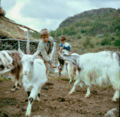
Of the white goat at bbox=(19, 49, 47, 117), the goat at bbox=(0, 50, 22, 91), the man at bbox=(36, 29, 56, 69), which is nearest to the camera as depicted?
the white goat at bbox=(19, 49, 47, 117)

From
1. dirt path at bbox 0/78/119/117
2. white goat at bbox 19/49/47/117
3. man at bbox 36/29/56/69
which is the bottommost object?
dirt path at bbox 0/78/119/117

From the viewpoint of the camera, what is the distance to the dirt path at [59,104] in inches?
169

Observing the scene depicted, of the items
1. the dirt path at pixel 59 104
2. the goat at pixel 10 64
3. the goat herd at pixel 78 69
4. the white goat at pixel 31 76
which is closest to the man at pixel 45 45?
the goat herd at pixel 78 69

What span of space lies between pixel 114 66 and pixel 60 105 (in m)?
1.81

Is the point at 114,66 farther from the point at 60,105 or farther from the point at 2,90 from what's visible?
the point at 2,90

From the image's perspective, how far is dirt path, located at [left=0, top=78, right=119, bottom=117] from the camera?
4.30m

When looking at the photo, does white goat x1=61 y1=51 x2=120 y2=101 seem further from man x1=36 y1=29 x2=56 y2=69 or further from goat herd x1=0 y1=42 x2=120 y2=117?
man x1=36 y1=29 x2=56 y2=69

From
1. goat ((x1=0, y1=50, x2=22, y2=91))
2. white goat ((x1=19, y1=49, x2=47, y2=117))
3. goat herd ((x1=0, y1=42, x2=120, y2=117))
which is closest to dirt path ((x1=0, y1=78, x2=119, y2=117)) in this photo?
goat herd ((x1=0, y1=42, x2=120, y2=117))

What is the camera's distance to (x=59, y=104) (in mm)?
4945

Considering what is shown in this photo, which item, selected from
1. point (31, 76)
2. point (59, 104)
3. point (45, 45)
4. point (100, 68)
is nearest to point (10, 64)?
point (45, 45)

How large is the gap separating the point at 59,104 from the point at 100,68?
1643mm

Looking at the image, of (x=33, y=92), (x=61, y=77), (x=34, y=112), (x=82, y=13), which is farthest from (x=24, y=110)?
(x=82, y=13)

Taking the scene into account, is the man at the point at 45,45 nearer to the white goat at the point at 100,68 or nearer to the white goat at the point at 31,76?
the white goat at the point at 31,76

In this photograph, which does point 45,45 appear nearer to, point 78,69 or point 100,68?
point 78,69
